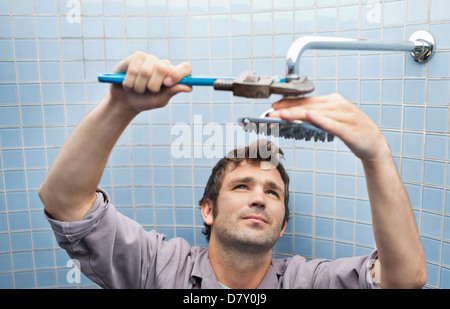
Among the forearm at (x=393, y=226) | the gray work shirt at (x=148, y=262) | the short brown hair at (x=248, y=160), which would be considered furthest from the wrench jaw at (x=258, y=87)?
the short brown hair at (x=248, y=160)

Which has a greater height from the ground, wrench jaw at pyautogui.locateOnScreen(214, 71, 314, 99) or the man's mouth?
wrench jaw at pyautogui.locateOnScreen(214, 71, 314, 99)

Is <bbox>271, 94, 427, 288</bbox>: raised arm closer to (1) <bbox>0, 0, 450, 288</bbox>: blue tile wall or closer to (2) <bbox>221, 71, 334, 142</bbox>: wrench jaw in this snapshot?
(2) <bbox>221, 71, 334, 142</bbox>: wrench jaw

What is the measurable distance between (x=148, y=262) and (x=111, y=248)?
0.14 m

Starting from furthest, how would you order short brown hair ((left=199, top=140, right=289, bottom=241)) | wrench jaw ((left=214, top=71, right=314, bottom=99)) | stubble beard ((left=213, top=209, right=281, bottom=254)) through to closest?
short brown hair ((left=199, top=140, right=289, bottom=241)), stubble beard ((left=213, top=209, right=281, bottom=254)), wrench jaw ((left=214, top=71, right=314, bottom=99))

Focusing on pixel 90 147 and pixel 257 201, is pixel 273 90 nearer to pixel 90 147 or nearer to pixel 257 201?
pixel 90 147

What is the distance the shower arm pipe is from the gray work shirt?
1.30 ft

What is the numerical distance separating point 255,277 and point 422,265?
396mm

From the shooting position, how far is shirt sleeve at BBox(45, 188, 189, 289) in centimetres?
84

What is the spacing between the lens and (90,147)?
30.7 inches

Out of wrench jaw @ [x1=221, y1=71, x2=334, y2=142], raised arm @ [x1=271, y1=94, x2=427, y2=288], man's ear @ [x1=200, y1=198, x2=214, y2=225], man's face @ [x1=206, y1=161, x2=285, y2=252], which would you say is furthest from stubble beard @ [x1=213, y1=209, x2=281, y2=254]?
wrench jaw @ [x1=221, y1=71, x2=334, y2=142]

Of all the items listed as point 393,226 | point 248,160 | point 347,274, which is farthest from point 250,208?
point 393,226

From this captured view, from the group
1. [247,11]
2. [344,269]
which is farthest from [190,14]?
[344,269]

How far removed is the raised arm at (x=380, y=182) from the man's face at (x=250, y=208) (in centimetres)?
27

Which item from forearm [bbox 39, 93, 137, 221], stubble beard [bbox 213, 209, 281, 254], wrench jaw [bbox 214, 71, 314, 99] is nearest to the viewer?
wrench jaw [bbox 214, 71, 314, 99]
